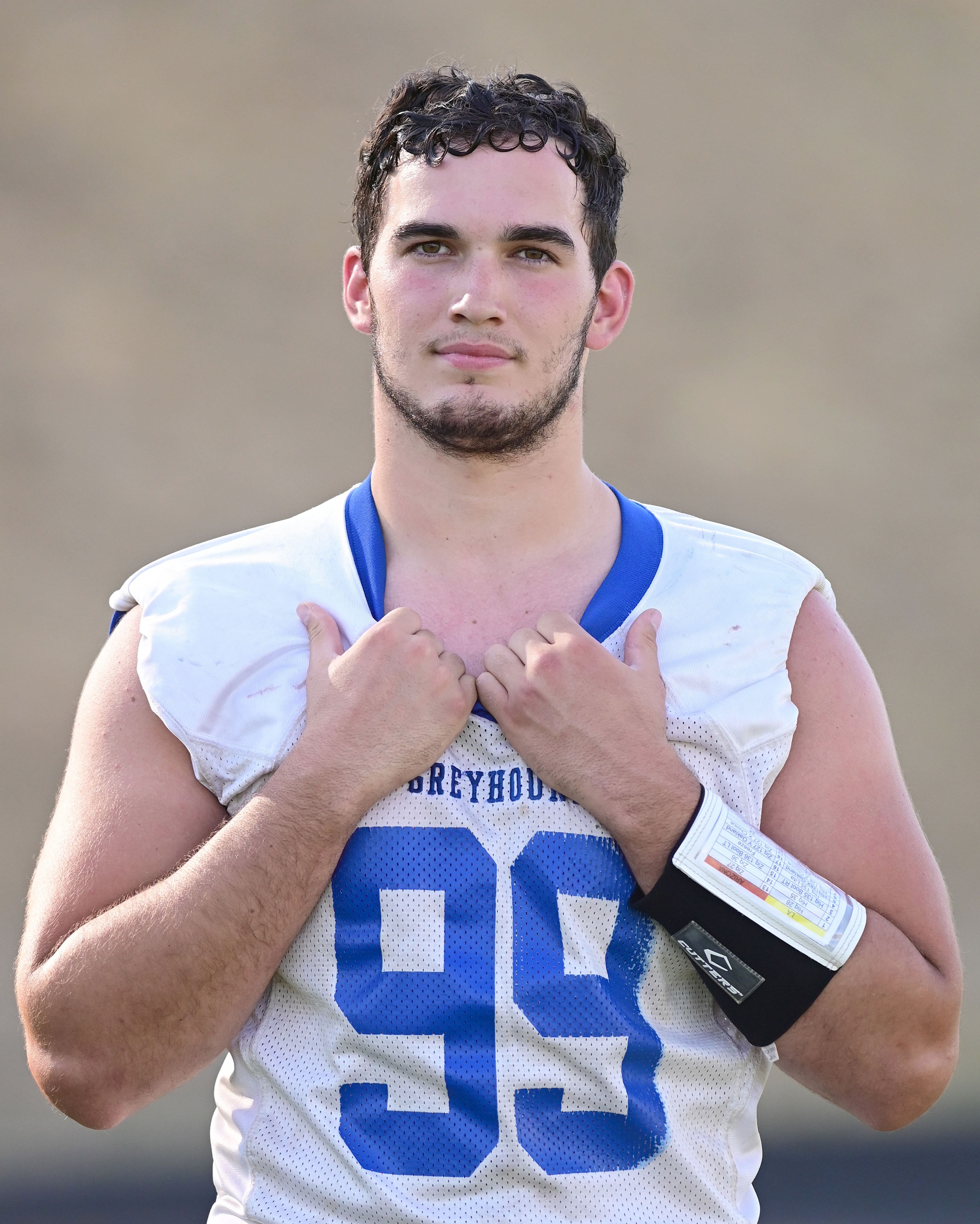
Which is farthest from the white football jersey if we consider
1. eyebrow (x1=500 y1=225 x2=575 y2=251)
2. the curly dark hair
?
the curly dark hair

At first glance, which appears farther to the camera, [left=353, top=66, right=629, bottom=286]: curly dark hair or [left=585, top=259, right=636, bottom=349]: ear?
[left=585, top=259, right=636, bottom=349]: ear

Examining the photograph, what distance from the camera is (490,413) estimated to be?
1795 mm

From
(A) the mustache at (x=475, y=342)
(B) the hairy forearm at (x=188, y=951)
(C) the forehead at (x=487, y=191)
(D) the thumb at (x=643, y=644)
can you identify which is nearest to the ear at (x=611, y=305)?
(C) the forehead at (x=487, y=191)

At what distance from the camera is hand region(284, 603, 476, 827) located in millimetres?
1601

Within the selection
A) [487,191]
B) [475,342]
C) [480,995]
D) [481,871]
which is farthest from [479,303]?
[480,995]

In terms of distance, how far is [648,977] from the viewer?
1681 mm

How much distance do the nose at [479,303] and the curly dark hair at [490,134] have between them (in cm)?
20

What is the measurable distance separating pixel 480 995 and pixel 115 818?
0.47 metres

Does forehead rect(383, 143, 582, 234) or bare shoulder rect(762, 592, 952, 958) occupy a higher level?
forehead rect(383, 143, 582, 234)

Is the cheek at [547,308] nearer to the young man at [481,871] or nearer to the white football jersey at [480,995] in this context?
the young man at [481,871]

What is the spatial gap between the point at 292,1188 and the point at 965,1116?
2923 millimetres

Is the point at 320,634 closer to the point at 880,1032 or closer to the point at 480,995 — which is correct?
the point at 480,995

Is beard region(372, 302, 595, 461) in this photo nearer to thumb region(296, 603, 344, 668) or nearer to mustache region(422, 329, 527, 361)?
mustache region(422, 329, 527, 361)

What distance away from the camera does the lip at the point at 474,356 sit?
1.76 meters
